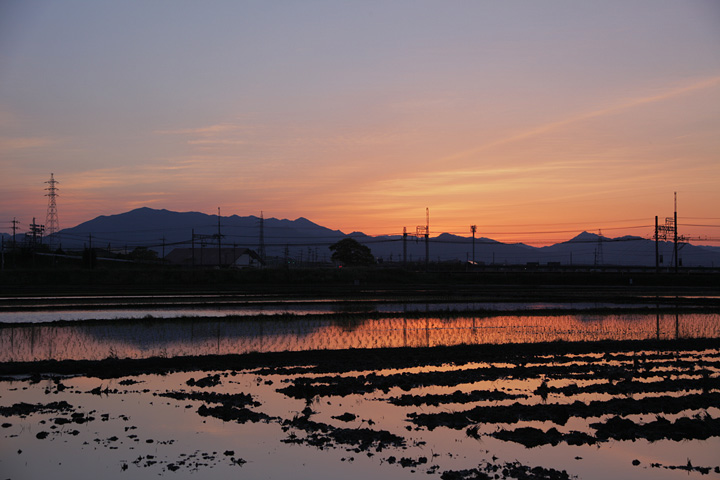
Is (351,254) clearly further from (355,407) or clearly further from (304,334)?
(355,407)

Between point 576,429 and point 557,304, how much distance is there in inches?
1078

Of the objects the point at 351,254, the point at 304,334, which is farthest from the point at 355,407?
the point at 351,254

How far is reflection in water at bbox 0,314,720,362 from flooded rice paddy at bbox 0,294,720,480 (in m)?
0.19

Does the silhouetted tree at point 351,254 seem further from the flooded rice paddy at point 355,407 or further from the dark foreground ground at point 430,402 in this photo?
the dark foreground ground at point 430,402

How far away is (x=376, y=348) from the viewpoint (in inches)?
717

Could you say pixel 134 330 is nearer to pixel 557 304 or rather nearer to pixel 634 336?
pixel 634 336

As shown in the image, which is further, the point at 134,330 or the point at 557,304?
the point at 557,304

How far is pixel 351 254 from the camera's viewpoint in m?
102

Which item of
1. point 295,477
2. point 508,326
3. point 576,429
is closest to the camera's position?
point 295,477

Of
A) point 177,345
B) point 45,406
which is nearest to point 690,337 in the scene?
point 177,345

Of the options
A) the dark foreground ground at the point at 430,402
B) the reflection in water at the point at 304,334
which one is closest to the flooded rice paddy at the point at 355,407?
the dark foreground ground at the point at 430,402

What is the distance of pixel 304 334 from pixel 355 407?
1053 cm

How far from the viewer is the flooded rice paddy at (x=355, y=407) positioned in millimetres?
8469

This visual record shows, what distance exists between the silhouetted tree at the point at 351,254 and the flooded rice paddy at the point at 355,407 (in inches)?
3177
